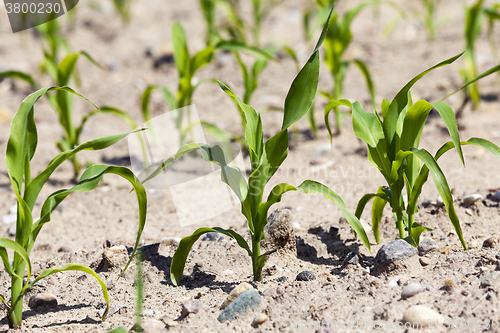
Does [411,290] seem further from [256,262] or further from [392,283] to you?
[256,262]

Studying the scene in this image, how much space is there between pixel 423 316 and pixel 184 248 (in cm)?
74

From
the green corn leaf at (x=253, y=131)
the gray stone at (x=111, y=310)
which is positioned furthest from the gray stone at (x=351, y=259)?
the gray stone at (x=111, y=310)

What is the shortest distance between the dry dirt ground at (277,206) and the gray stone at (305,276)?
0.03 meters

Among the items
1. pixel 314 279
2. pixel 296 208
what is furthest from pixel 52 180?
pixel 314 279

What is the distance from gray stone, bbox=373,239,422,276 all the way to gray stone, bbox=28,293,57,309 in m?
1.04

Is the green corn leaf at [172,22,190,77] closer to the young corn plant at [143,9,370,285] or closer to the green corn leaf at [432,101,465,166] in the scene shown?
the young corn plant at [143,9,370,285]

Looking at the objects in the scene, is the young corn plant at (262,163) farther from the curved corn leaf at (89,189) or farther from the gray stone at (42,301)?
the gray stone at (42,301)

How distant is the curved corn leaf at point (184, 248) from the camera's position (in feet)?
5.06

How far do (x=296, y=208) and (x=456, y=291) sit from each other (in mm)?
1128

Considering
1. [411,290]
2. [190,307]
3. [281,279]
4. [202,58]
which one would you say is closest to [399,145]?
[411,290]

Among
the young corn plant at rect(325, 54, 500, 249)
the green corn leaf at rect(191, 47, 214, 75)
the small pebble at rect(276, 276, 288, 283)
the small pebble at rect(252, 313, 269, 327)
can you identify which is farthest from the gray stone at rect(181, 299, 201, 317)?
the green corn leaf at rect(191, 47, 214, 75)

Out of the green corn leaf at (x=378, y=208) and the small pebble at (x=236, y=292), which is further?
the green corn leaf at (x=378, y=208)

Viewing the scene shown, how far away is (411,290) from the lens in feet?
4.46

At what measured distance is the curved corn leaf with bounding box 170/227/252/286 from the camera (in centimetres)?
154
